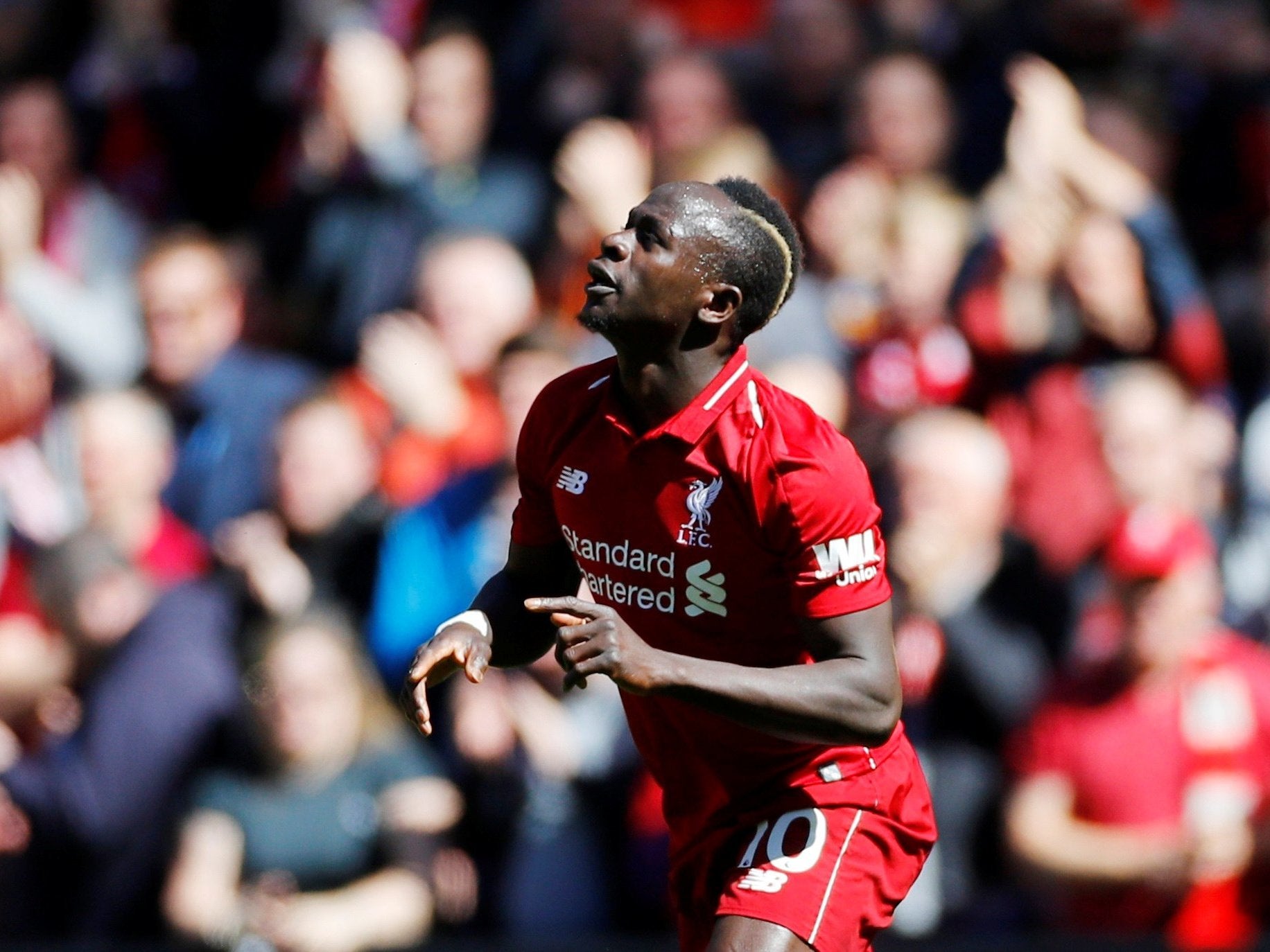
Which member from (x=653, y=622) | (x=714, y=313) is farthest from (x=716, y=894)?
(x=714, y=313)

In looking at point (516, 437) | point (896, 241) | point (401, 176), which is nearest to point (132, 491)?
point (516, 437)

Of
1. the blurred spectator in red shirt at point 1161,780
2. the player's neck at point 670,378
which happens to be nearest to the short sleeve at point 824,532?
the player's neck at point 670,378

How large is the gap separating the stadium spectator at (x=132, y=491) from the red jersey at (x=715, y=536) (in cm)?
307

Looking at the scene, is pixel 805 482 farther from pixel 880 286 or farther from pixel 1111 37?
pixel 1111 37

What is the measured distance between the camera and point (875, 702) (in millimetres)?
3830

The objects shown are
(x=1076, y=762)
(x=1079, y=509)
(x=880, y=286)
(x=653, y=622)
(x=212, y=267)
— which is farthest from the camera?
(x=212, y=267)

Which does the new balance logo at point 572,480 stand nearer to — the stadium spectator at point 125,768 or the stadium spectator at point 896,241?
the stadium spectator at point 896,241

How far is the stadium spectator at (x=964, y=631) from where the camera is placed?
6.16 metres

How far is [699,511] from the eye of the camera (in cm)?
396

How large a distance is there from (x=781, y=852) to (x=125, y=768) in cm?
332

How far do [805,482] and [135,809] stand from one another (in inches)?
143

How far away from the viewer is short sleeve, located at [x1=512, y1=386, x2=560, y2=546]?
4.29m

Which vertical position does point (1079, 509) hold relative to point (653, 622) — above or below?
below

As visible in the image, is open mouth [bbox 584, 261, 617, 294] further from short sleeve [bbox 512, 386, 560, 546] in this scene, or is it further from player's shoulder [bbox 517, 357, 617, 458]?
short sleeve [bbox 512, 386, 560, 546]
